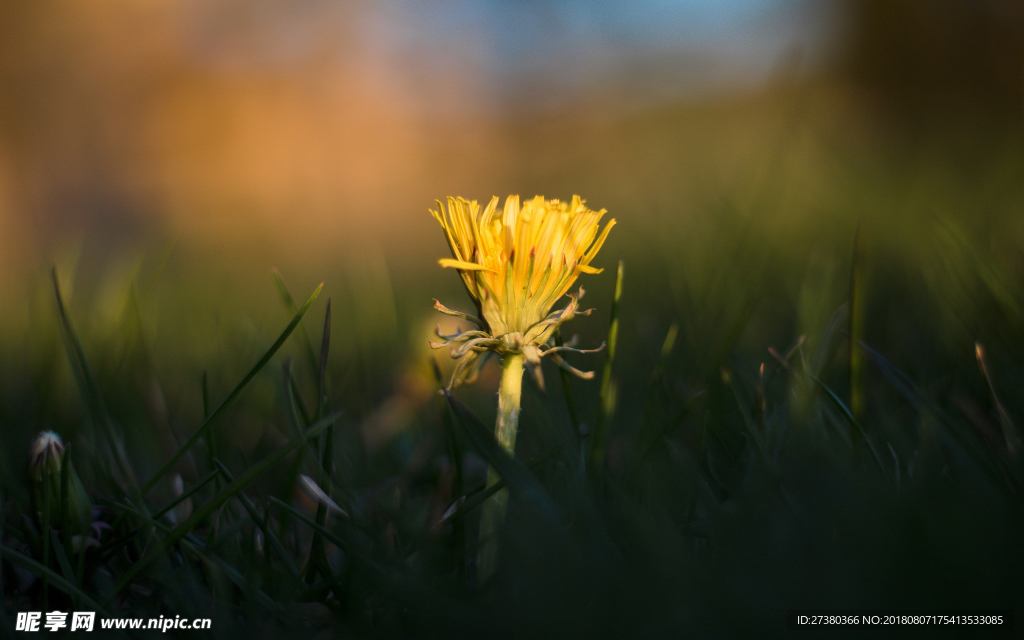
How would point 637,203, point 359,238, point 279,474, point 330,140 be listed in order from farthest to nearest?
point 330,140 → point 359,238 → point 637,203 → point 279,474

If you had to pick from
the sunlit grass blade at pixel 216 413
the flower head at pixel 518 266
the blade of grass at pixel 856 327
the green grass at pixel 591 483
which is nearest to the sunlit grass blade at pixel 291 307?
the green grass at pixel 591 483

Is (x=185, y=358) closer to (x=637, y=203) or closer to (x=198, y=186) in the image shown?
(x=637, y=203)

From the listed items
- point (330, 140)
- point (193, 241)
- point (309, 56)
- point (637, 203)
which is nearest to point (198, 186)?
point (193, 241)

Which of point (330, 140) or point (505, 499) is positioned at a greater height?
point (330, 140)

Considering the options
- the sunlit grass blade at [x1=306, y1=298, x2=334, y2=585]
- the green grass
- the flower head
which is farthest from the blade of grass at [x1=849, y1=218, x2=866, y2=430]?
the sunlit grass blade at [x1=306, y1=298, x2=334, y2=585]

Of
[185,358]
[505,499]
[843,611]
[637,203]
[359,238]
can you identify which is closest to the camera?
[843,611]

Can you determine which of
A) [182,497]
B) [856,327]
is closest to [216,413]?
[182,497]
